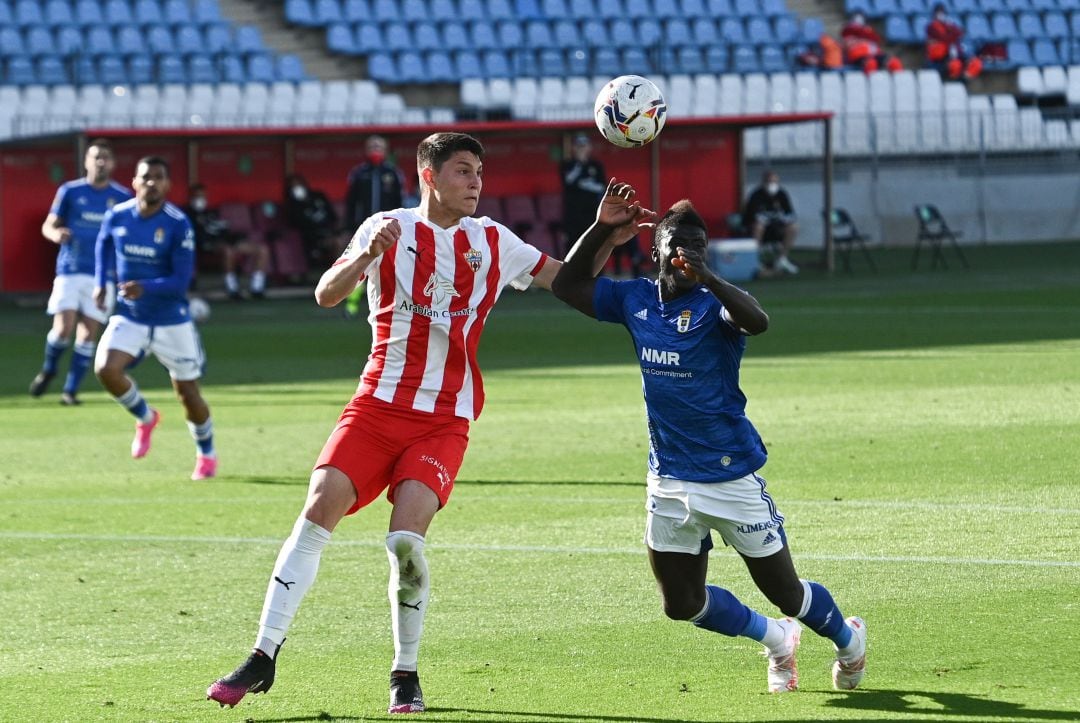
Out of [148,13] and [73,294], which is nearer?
[73,294]

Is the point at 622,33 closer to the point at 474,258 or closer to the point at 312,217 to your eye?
the point at 312,217

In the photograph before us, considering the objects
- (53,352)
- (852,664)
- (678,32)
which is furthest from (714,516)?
(678,32)

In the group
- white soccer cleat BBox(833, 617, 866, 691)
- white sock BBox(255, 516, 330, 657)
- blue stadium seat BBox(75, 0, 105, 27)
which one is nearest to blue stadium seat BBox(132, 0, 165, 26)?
blue stadium seat BBox(75, 0, 105, 27)

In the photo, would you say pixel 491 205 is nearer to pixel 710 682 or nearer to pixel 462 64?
pixel 462 64

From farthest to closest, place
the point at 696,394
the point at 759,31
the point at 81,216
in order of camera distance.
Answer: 1. the point at 759,31
2. the point at 81,216
3. the point at 696,394

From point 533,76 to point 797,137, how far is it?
535 cm

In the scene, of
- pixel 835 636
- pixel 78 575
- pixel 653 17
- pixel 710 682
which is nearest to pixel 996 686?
→ pixel 835 636

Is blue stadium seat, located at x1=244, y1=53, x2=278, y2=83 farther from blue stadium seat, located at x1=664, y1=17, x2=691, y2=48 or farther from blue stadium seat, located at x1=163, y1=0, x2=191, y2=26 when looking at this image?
blue stadium seat, located at x1=664, y1=17, x2=691, y2=48

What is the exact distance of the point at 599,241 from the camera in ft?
20.9

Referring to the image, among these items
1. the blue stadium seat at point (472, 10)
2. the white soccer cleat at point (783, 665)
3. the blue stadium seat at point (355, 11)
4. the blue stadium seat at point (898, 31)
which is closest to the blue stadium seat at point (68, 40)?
the blue stadium seat at point (355, 11)

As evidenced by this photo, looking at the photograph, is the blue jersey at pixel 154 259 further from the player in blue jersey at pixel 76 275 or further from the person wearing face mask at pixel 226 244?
the person wearing face mask at pixel 226 244

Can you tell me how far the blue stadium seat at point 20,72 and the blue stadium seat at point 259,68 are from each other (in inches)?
158

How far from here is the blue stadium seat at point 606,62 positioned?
35594mm

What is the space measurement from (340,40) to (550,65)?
13.8 feet
